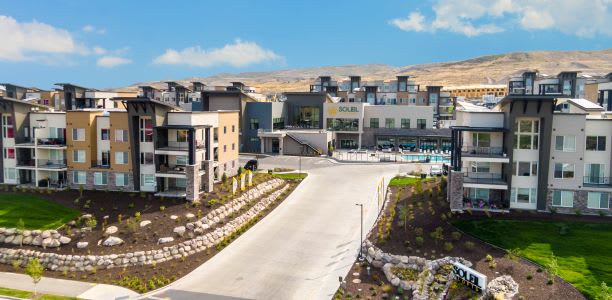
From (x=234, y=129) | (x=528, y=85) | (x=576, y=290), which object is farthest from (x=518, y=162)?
(x=528, y=85)

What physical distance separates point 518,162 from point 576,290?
14.3 meters

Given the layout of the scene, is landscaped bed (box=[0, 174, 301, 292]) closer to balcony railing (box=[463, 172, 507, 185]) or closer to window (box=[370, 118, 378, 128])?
balcony railing (box=[463, 172, 507, 185])

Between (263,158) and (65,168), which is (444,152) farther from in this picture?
(65,168)

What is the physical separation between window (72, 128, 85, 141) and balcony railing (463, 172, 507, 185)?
120 ft

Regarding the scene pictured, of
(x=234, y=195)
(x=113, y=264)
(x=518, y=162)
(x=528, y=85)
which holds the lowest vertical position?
(x=113, y=264)

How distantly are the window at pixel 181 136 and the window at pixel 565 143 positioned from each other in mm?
32583

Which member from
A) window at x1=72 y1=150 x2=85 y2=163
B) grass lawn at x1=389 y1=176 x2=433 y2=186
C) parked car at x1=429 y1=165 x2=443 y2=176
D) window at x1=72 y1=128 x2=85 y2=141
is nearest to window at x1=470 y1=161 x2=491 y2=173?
grass lawn at x1=389 y1=176 x2=433 y2=186

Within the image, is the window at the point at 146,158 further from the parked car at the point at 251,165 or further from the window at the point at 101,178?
the parked car at the point at 251,165

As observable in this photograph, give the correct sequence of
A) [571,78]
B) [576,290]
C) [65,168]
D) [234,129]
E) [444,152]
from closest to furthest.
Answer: [576,290] < [65,168] < [234,129] < [444,152] < [571,78]

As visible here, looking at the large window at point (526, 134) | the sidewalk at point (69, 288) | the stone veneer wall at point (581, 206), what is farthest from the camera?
the large window at point (526, 134)

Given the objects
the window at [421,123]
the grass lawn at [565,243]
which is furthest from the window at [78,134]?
the window at [421,123]

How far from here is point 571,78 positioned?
8719 cm

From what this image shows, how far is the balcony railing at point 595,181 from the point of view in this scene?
40562 mm

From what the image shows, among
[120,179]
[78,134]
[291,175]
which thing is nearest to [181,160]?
[120,179]
